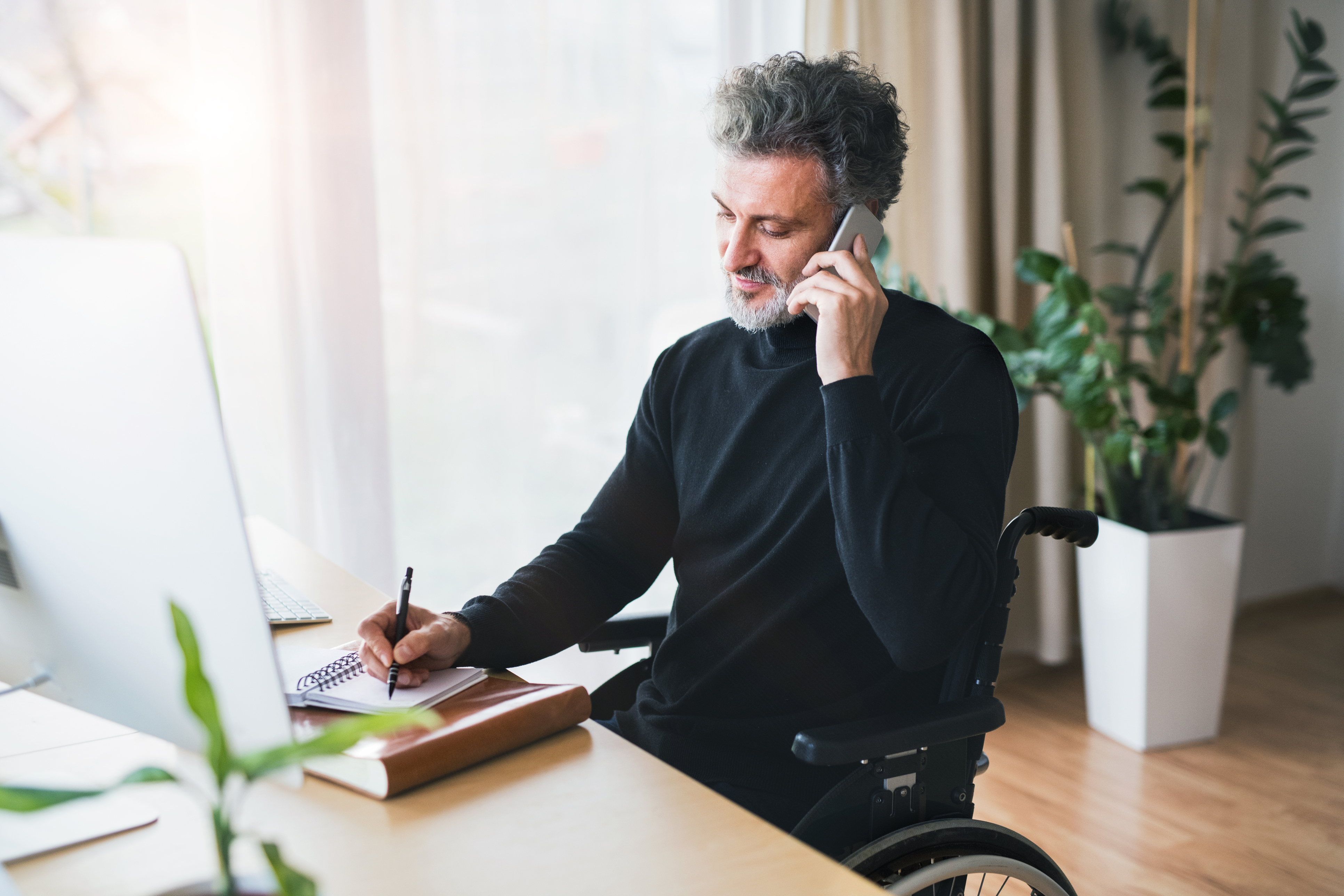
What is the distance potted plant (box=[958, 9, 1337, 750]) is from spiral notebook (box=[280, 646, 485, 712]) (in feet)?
5.79

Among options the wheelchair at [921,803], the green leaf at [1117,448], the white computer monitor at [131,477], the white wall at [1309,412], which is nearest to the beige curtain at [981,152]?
the green leaf at [1117,448]

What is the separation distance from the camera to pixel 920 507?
1181mm

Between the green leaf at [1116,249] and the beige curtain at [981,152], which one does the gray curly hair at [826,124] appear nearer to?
the beige curtain at [981,152]

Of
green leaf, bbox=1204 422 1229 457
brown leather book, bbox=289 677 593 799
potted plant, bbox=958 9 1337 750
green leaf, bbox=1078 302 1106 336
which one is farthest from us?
green leaf, bbox=1204 422 1229 457

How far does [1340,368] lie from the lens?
3717 millimetres

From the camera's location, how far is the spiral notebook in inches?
41.8

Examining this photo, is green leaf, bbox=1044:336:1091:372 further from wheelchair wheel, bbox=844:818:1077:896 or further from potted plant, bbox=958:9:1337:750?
wheelchair wheel, bbox=844:818:1077:896

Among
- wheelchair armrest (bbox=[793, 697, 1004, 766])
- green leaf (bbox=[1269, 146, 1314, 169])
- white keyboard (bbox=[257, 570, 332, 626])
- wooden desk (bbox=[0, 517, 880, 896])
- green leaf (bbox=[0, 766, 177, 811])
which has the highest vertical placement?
green leaf (bbox=[1269, 146, 1314, 169])

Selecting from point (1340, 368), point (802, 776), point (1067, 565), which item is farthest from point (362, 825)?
point (1340, 368)

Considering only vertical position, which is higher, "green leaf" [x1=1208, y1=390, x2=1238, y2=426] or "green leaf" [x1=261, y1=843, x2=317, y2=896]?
"green leaf" [x1=261, y1=843, x2=317, y2=896]

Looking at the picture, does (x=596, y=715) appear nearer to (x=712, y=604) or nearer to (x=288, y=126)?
(x=712, y=604)

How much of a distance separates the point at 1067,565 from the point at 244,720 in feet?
9.07

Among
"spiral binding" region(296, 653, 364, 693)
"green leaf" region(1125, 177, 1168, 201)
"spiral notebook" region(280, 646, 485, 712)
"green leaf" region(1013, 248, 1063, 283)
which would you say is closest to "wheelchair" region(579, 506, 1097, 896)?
"spiral notebook" region(280, 646, 485, 712)

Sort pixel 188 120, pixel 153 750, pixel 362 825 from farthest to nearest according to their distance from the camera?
pixel 188 120 → pixel 153 750 → pixel 362 825
